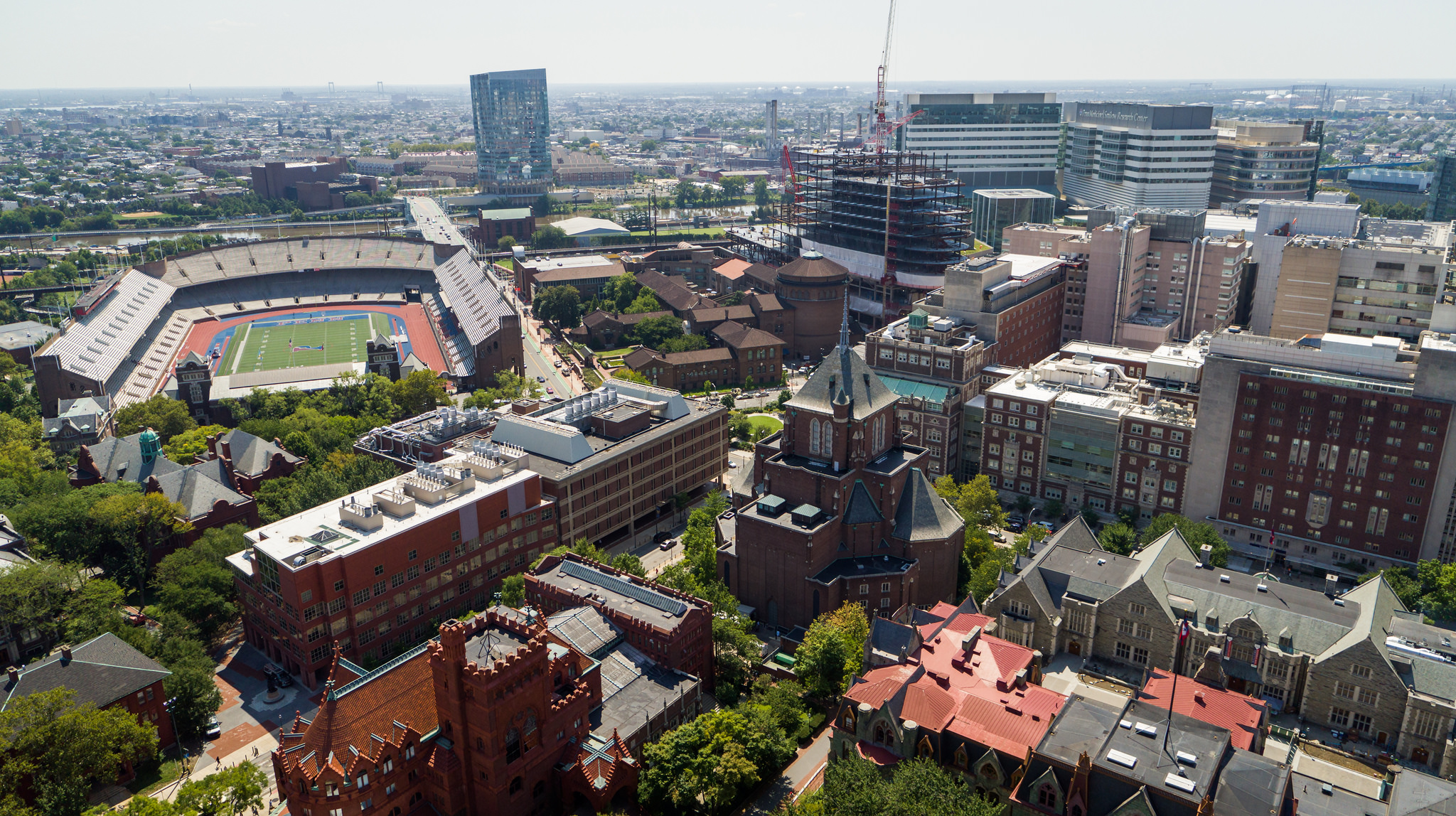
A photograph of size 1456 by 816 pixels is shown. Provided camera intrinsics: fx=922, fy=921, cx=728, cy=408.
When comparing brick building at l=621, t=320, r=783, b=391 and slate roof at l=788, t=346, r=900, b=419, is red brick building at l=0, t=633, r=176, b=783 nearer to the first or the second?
slate roof at l=788, t=346, r=900, b=419

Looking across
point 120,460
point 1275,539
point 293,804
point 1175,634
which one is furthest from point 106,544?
point 1275,539

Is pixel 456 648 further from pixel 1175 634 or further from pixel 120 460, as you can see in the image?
pixel 120 460

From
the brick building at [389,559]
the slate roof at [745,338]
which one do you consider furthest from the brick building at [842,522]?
the slate roof at [745,338]

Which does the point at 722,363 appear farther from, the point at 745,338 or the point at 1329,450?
the point at 1329,450

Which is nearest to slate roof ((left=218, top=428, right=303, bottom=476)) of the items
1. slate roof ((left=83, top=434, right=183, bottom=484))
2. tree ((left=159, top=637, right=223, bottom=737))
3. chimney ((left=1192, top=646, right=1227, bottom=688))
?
slate roof ((left=83, top=434, right=183, bottom=484))

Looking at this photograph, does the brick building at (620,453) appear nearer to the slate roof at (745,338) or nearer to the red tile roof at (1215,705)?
the slate roof at (745,338)

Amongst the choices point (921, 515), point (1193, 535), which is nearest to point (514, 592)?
point (921, 515)
